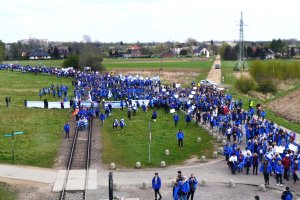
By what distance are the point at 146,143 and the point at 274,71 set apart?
46.0 meters

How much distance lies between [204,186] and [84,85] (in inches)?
1512

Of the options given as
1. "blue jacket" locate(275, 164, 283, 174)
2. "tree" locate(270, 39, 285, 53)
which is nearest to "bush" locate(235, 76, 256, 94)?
"blue jacket" locate(275, 164, 283, 174)

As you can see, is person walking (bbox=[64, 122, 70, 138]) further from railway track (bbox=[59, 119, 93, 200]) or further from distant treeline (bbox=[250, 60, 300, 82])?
distant treeline (bbox=[250, 60, 300, 82])

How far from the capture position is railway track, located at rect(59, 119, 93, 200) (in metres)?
20.3

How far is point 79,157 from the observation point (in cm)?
2673

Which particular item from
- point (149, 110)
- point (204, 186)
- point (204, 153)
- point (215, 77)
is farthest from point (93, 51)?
point (204, 186)

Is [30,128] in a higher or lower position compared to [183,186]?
lower

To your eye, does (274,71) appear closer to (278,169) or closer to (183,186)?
(278,169)

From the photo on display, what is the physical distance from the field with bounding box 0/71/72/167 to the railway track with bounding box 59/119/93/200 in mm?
1160

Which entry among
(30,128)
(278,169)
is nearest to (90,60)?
(30,128)

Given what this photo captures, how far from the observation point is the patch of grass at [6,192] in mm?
20031

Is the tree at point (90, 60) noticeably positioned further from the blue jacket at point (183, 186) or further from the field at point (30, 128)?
the blue jacket at point (183, 186)

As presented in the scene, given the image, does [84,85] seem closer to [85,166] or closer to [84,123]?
[84,123]

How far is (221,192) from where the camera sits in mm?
20828
